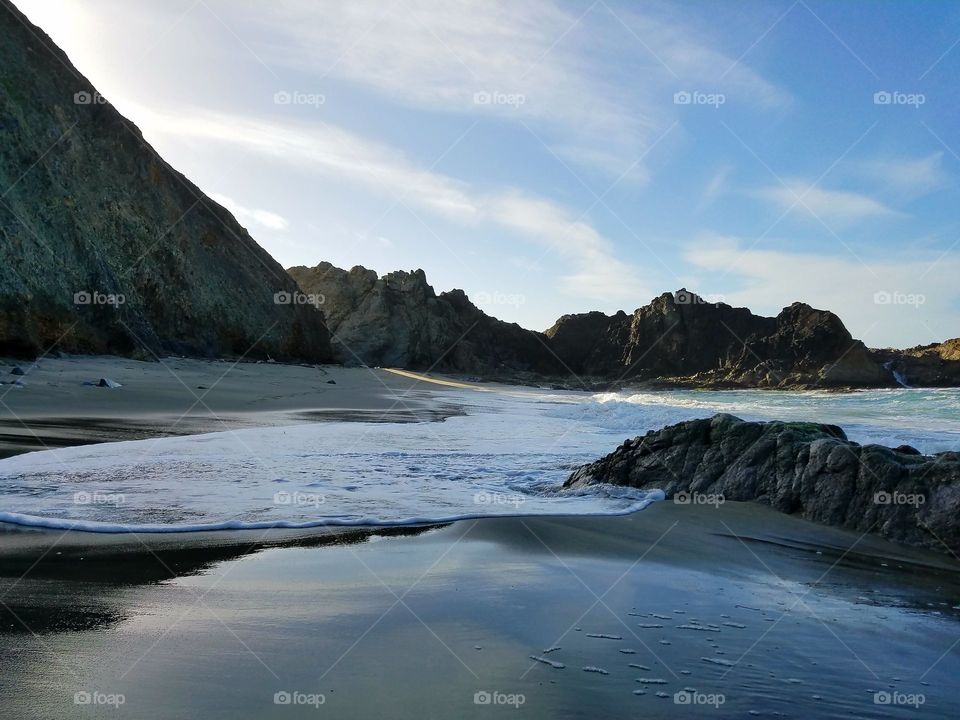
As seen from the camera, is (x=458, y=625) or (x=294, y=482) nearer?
(x=458, y=625)

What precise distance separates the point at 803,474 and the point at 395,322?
7364 cm

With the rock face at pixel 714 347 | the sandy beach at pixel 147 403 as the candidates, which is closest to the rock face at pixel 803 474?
the sandy beach at pixel 147 403

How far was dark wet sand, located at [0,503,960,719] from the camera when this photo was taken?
2383mm

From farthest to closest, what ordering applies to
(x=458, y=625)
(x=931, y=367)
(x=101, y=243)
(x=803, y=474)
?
(x=931, y=367) < (x=101, y=243) < (x=803, y=474) < (x=458, y=625)

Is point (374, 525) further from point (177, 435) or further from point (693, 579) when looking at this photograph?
point (177, 435)

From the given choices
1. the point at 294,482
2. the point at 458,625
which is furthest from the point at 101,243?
the point at 458,625

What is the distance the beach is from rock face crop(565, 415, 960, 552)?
0.31 meters

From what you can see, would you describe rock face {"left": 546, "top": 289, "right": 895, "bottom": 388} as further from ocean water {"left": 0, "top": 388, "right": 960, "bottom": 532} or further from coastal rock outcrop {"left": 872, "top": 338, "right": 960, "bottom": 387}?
ocean water {"left": 0, "top": 388, "right": 960, "bottom": 532}

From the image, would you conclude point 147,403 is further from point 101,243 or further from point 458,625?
point 101,243

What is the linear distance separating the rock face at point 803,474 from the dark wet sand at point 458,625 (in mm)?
607

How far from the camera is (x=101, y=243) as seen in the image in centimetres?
2708

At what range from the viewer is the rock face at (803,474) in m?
5.35

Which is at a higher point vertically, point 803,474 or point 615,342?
point 615,342

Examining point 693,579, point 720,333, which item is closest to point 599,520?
point 693,579
